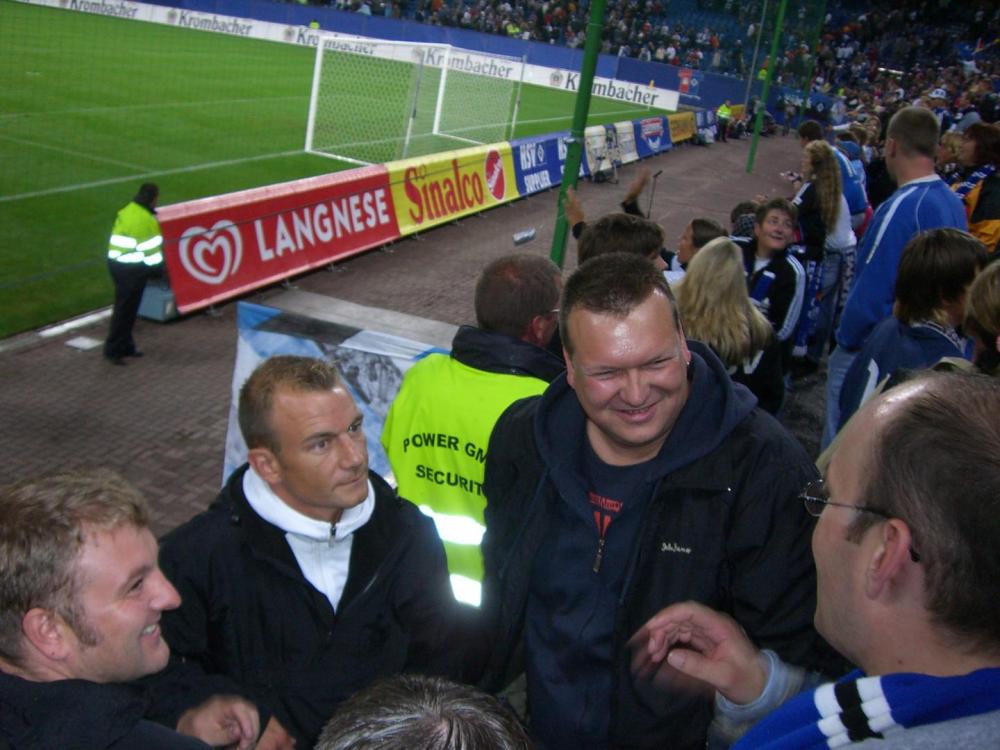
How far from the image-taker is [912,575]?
1431 millimetres

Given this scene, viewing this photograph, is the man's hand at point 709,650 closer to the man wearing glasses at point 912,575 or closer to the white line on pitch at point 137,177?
the man wearing glasses at point 912,575

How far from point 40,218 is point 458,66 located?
20.5m

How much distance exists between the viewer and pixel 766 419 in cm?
246

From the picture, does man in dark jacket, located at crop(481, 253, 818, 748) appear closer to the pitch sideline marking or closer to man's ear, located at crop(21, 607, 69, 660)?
man's ear, located at crop(21, 607, 69, 660)

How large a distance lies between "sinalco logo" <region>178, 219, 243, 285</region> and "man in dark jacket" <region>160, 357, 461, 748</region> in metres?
7.69

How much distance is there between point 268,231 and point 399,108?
44.5ft

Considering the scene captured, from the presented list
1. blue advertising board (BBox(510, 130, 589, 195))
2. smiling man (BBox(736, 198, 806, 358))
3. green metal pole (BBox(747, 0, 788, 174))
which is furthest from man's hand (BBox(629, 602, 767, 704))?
green metal pole (BBox(747, 0, 788, 174))

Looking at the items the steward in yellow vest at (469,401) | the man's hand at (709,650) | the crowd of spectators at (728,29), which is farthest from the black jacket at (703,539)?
the crowd of spectators at (728,29)

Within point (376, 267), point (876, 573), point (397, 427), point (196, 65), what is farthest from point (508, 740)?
point (196, 65)

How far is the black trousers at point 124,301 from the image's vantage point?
335 inches

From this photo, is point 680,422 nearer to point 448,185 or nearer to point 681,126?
point 448,185

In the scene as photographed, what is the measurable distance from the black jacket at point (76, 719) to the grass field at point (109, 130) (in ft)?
27.7

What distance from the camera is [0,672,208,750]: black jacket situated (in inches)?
67.1

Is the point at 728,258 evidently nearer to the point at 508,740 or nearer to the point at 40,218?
the point at 508,740
